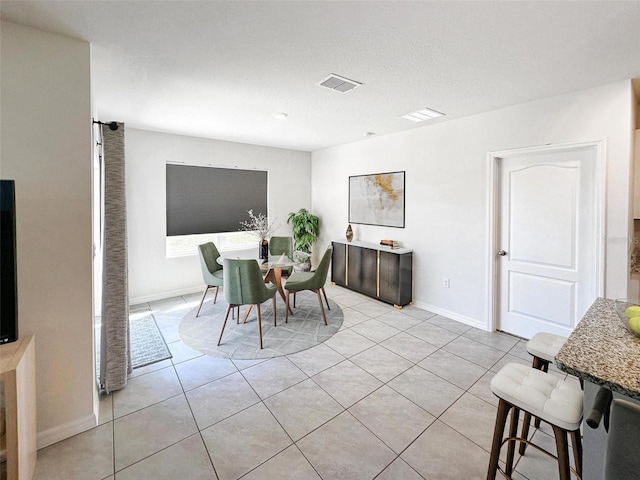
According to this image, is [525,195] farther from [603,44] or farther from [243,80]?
[243,80]

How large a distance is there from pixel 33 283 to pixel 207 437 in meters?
1.43

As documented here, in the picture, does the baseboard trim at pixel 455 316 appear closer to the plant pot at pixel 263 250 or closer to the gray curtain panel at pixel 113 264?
the plant pot at pixel 263 250

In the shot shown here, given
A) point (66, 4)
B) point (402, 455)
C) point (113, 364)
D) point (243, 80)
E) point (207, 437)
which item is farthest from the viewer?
point (243, 80)

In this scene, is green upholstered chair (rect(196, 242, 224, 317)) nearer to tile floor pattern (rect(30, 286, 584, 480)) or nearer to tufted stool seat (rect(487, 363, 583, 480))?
tile floor pattern (rect(30, 286, 584, 480))

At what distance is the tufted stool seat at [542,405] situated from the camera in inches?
50.9

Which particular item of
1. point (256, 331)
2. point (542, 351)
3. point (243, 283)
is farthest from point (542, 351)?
point (256, 331)

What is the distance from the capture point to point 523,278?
133 inches

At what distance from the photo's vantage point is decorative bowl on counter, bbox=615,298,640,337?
1306mm

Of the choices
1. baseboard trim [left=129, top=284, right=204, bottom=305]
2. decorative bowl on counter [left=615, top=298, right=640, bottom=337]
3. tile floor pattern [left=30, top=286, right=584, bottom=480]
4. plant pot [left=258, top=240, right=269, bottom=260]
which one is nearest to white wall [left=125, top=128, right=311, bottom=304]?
baseboard trim [left=129, top=284, right=204, bottom=305]

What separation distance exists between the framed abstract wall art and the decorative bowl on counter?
2994 millimetres

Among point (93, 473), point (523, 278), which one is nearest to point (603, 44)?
point (523, 278)

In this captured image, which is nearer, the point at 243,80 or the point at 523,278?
the point at 243,80

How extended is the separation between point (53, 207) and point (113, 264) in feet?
2.14

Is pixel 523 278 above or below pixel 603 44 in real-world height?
below
